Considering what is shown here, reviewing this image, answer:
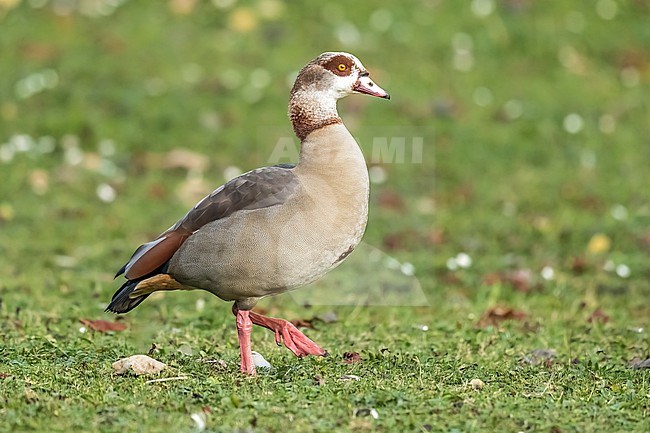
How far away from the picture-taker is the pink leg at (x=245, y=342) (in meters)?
5.21

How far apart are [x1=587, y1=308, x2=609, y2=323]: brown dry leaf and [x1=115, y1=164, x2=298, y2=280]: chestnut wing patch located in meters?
2.76

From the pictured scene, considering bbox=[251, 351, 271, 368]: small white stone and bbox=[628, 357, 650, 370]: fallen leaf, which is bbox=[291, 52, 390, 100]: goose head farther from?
bbox=[628, 357, 650, 370]: fallen leaf

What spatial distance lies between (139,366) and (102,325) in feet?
4.88

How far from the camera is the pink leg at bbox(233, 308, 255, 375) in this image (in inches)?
205

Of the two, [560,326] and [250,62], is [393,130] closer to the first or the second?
[250,62]

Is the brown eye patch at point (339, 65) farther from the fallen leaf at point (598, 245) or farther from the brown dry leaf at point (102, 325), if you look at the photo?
the fallen leaf at point (598, 245)

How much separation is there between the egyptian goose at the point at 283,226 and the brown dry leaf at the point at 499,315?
1.82m

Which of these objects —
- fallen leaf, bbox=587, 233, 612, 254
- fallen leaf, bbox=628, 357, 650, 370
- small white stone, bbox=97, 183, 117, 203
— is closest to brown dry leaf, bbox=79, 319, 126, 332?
fallen leaf, bbox=628, 357, 650, 370

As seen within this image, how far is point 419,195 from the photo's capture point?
420 inches

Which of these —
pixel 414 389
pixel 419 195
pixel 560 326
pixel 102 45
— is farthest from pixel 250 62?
pixel 414 389

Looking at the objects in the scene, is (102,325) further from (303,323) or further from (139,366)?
(139,366)

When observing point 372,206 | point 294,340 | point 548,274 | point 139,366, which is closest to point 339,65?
point 294,340

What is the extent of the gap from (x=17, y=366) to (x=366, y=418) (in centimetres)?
187

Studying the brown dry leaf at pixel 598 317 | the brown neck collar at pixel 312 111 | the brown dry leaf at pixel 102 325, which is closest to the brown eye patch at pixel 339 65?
the brown neck collar at pixel 312 111
